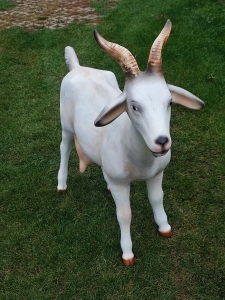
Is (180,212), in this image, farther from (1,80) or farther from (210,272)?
(1,80)

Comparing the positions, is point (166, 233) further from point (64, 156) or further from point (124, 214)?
point (64, 156)

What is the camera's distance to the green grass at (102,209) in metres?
2.89

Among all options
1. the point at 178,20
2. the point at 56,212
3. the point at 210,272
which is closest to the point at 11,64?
the point at 178,20

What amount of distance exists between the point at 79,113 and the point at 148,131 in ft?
3.22

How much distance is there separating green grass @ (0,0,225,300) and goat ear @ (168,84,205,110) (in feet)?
4.20

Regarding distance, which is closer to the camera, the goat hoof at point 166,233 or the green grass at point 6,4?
the goat hoof at point 166,233

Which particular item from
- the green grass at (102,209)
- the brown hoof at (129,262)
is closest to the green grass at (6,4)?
the green grass at (102,209)

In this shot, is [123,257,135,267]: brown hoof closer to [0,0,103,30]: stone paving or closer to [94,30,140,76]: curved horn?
[94,30,140,76]: curved horn

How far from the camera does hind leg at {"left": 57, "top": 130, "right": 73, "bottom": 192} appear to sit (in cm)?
343

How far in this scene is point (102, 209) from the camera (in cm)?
351

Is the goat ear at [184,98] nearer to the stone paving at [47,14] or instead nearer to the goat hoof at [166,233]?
the goat hoof at [166,233]

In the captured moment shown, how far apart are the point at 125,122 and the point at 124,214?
0.69m

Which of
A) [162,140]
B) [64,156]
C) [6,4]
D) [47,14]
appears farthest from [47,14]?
[162,140]

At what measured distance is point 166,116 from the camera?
6.74ft
